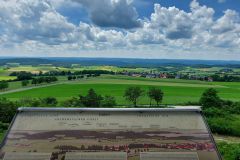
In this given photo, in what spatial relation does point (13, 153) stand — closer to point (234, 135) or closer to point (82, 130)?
point (82, 130)

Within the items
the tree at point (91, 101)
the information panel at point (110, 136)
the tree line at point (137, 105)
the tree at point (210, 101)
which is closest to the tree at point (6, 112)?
the tree line at point (137, 105)

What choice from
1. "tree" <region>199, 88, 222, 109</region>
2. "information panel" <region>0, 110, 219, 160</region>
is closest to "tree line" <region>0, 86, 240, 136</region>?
"tree" <region>199, 88, 222, 109</region>

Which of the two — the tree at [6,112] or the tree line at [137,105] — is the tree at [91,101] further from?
the tree at [6,112]

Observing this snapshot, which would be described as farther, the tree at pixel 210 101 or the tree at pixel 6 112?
the tree at pixel 210 101

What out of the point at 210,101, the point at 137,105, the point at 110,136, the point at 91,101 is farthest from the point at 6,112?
the point at 110,136

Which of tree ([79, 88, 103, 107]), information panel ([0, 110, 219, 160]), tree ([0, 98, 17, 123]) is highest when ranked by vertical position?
information panel ([0, 110, 219, 160])

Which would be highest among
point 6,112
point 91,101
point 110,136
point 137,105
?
point 110,136

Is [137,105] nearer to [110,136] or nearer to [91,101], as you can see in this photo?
[91,101]

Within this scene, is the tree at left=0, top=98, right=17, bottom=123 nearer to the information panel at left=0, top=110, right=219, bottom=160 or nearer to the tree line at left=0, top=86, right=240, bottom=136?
the tree line at left=0, top=86, right=240, bottom=136

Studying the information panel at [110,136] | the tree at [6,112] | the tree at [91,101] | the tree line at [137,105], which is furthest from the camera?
the tree at [91,101]

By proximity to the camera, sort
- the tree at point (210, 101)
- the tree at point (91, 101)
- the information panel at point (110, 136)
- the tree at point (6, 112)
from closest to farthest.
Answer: the information panel at point (110, 136) → the tree at point (6, 112) → the tree at point (91, 101) → the tree at point (210, 101)
